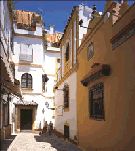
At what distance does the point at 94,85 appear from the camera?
11.7 metres

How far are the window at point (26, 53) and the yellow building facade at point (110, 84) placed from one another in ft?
50.7

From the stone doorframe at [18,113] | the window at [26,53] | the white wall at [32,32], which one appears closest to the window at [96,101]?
the stone doorframe at [18,113]

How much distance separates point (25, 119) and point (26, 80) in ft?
13.0

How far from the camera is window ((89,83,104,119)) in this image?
1099 centimetres

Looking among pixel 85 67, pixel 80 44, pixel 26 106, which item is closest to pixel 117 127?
pixel 85 67

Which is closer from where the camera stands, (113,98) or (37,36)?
(113,98)

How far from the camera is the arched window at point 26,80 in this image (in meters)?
28.4

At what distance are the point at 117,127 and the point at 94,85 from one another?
311 cm

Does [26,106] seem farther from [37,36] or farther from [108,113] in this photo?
[108,113]

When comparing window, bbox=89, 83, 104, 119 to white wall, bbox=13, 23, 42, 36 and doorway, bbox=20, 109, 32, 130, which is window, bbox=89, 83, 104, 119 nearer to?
doorway, bbox=20, 109, 32, 130

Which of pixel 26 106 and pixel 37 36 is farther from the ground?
pixel 37 36

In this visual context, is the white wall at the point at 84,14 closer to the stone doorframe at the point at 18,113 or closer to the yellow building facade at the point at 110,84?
the yellow building facade at the point at 110,84

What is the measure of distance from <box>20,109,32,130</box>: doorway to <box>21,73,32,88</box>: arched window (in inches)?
99.9

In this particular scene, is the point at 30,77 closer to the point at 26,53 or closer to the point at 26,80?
the point at 26,80
